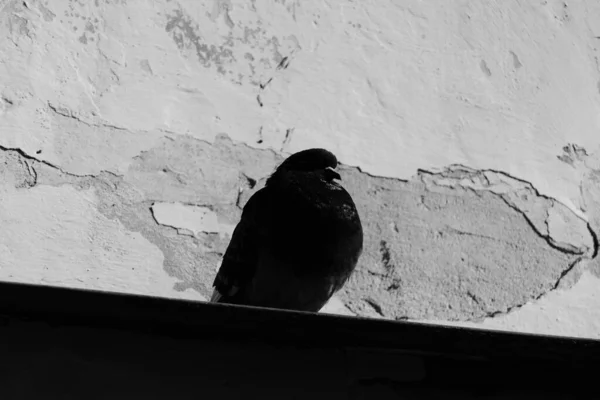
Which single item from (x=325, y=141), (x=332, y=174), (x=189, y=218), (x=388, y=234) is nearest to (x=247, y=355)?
(x=332, y=174)

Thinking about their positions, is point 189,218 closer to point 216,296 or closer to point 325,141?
point 216,296

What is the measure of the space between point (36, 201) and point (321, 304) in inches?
47.0

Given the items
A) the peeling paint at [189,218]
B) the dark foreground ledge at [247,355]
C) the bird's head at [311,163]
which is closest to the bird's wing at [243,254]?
the bird's head at [311,163]

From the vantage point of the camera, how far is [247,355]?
1.46m

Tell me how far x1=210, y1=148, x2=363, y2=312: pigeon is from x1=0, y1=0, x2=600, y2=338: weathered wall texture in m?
0.39

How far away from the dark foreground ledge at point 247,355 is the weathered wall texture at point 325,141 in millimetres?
1455

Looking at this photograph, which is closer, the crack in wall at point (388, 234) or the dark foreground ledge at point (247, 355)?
the dark foreground ledge at point (247, 355)

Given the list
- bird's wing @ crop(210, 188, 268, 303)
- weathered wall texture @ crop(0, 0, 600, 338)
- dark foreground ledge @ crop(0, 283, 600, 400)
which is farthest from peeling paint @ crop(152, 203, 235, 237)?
dark foreground ledge @ crop(0, 283, 600, 400)

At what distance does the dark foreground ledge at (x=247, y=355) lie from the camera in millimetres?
1393

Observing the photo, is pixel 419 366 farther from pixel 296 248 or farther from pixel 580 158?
pixel 580 158

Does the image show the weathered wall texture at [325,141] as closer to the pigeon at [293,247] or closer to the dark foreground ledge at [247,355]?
the pigeon at [293,247]

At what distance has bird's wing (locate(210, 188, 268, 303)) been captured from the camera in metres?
2.64

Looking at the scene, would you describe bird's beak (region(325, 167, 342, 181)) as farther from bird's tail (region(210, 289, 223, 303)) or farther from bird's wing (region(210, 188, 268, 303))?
bird's tail (region(210, 289, 223, 303))

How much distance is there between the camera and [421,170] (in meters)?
3.47
